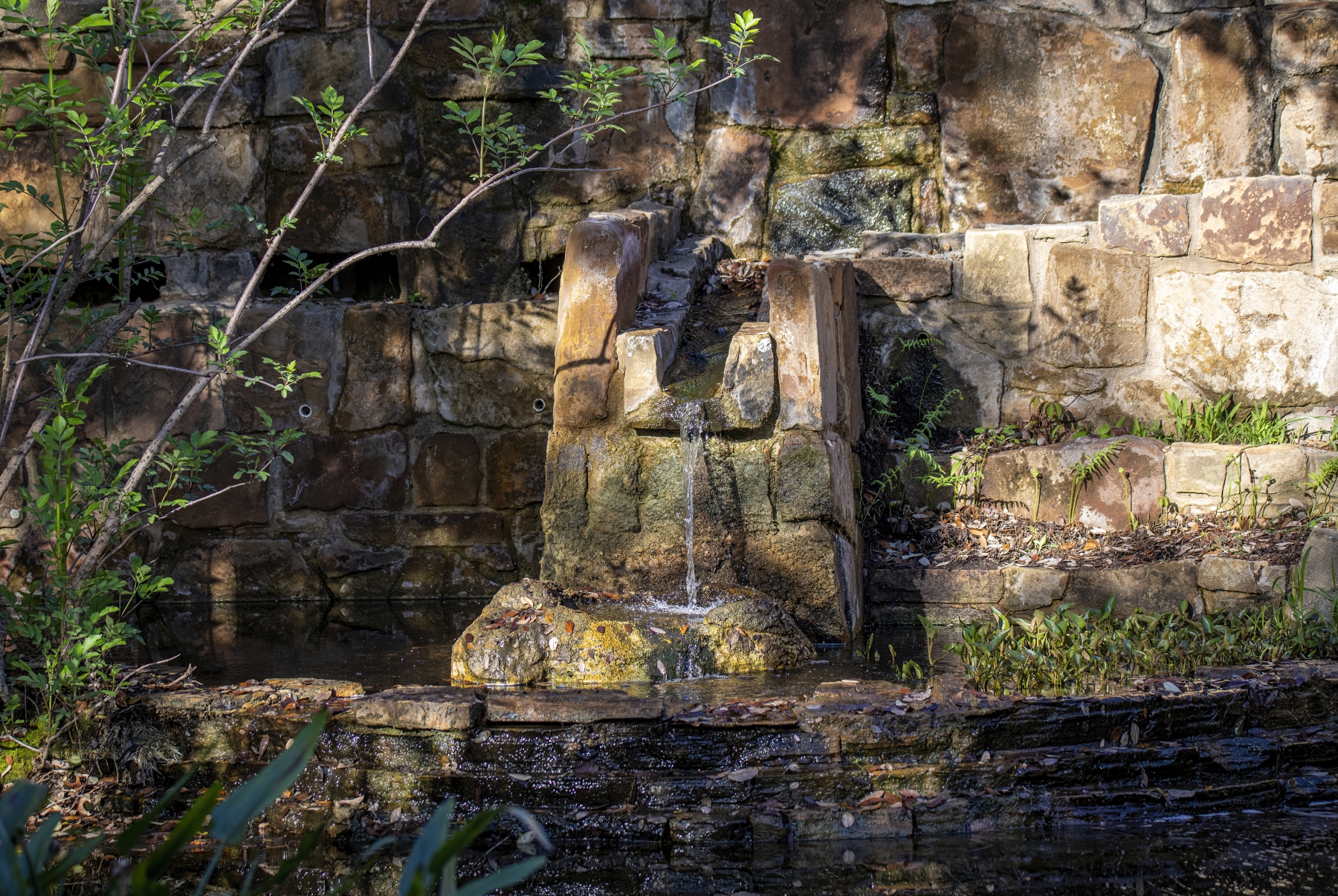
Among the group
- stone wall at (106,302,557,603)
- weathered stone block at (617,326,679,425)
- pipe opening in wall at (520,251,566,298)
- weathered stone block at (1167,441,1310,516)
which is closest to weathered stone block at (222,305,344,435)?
stone wall at (106,302,557,603)

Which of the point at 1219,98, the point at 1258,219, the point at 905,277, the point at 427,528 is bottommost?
the point at 427,528

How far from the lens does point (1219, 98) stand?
5.51 meters

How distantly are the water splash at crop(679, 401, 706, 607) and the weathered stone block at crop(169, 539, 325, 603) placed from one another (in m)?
2.28

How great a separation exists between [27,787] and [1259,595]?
157 inches

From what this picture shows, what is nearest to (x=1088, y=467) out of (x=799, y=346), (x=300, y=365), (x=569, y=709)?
(x=799, y=346)

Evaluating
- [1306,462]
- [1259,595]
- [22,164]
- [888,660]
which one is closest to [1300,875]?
[888,660]

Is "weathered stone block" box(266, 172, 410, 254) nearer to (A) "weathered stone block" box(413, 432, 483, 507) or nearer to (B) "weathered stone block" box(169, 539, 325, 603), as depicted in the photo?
(A) "weathered stone block" box(413, 432, 483, 507)

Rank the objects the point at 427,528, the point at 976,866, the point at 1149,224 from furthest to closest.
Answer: the point at 427,528 → the point at 1149,224 → the point at 976,866

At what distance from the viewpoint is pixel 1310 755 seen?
284 centimetres

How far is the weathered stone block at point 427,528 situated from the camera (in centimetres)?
543

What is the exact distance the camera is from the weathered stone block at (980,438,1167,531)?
4.77m

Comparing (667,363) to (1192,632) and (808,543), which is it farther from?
(1192,632)

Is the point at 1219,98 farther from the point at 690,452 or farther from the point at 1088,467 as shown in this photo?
the point at 690,452

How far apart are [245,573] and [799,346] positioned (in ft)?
10.0
